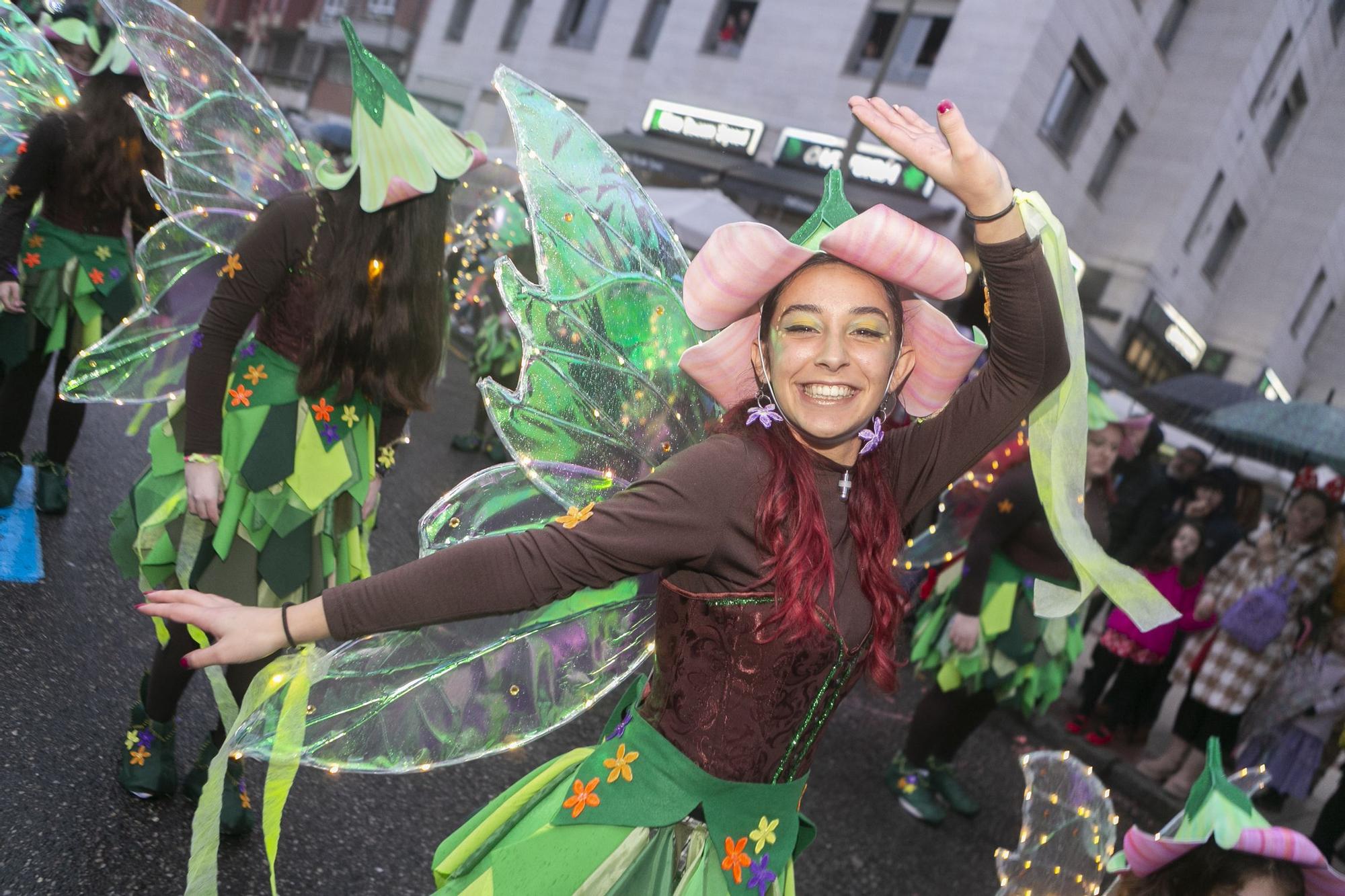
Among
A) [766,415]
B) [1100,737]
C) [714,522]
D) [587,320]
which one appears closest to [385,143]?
[587,320]

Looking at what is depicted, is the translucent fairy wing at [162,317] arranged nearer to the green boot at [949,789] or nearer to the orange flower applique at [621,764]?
the orange flower applique at [621,764]

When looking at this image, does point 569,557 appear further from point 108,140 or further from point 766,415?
point 108,140

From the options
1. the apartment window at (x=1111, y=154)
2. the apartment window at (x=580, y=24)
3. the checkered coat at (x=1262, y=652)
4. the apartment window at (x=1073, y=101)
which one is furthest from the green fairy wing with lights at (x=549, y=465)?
the apartment window at (x=580, y=24)

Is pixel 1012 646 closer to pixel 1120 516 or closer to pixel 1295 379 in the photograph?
pixel 1120 516

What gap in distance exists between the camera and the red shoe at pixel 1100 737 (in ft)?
19.6

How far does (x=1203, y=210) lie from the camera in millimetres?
17891

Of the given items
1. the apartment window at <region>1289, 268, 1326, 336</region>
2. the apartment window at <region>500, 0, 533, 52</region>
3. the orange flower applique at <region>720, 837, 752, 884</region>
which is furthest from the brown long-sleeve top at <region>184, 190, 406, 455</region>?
the apartment window at <region>1289, 268, 1326, 336</region>

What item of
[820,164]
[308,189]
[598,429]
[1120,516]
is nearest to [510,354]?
[1120,516]

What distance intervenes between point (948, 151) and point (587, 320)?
707mm

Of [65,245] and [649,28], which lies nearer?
[65,245]

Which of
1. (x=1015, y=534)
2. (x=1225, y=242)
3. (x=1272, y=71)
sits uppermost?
A: (x=1272, y=71)

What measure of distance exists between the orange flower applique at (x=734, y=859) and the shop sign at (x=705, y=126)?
52.8 feet

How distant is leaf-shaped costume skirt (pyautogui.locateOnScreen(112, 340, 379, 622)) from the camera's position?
2520 mm

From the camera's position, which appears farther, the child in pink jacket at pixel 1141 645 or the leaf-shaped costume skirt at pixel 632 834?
the child in pink jacket at pixel 1141 645
